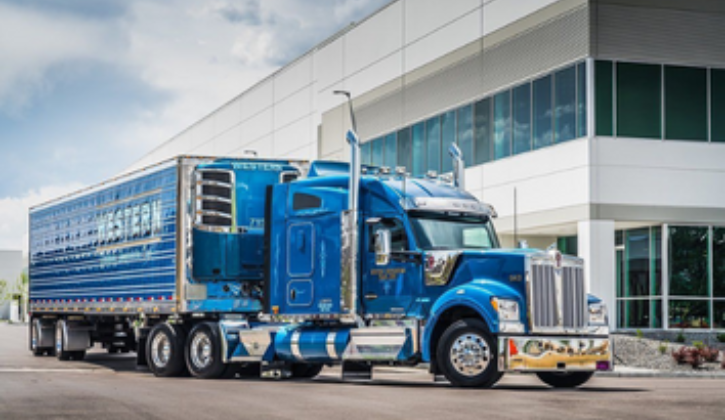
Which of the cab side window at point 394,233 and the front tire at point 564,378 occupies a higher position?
the cab side window at point 394,233

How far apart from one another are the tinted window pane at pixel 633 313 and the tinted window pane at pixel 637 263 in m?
0.29

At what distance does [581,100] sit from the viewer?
114 feet

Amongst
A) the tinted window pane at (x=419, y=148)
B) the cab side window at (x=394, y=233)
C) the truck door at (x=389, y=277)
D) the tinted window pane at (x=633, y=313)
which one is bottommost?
the tinted window pane at (x=633, y=313)

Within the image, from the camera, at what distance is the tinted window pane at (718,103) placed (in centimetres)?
3581

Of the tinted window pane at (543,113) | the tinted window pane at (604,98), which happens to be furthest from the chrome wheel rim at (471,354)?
the tinted window pane at (543,113)

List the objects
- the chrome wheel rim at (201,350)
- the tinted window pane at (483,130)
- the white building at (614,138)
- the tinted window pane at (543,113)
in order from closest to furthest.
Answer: the chrome wheel rim at (201,350) < the white building at (614,138) < the tinted window pane at (543,113) < the tinted window pane at (483,130)

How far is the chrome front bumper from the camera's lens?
54.1 feet

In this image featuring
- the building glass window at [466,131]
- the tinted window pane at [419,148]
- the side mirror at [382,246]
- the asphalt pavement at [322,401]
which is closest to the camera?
the asphalt pavement at [322,401]

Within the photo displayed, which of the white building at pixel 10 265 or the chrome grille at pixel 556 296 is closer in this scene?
the chrome grille at pixel 556 296

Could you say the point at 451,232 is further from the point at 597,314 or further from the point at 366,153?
the point at 366,153

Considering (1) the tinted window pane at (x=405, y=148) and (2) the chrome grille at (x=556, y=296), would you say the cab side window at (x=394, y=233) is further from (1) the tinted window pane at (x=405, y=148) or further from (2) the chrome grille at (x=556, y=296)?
(1) the tinted window pane at (x=405, y=148)

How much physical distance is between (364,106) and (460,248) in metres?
32.9

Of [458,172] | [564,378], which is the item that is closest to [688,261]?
[458,172]

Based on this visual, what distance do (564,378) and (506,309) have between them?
7.67ft
